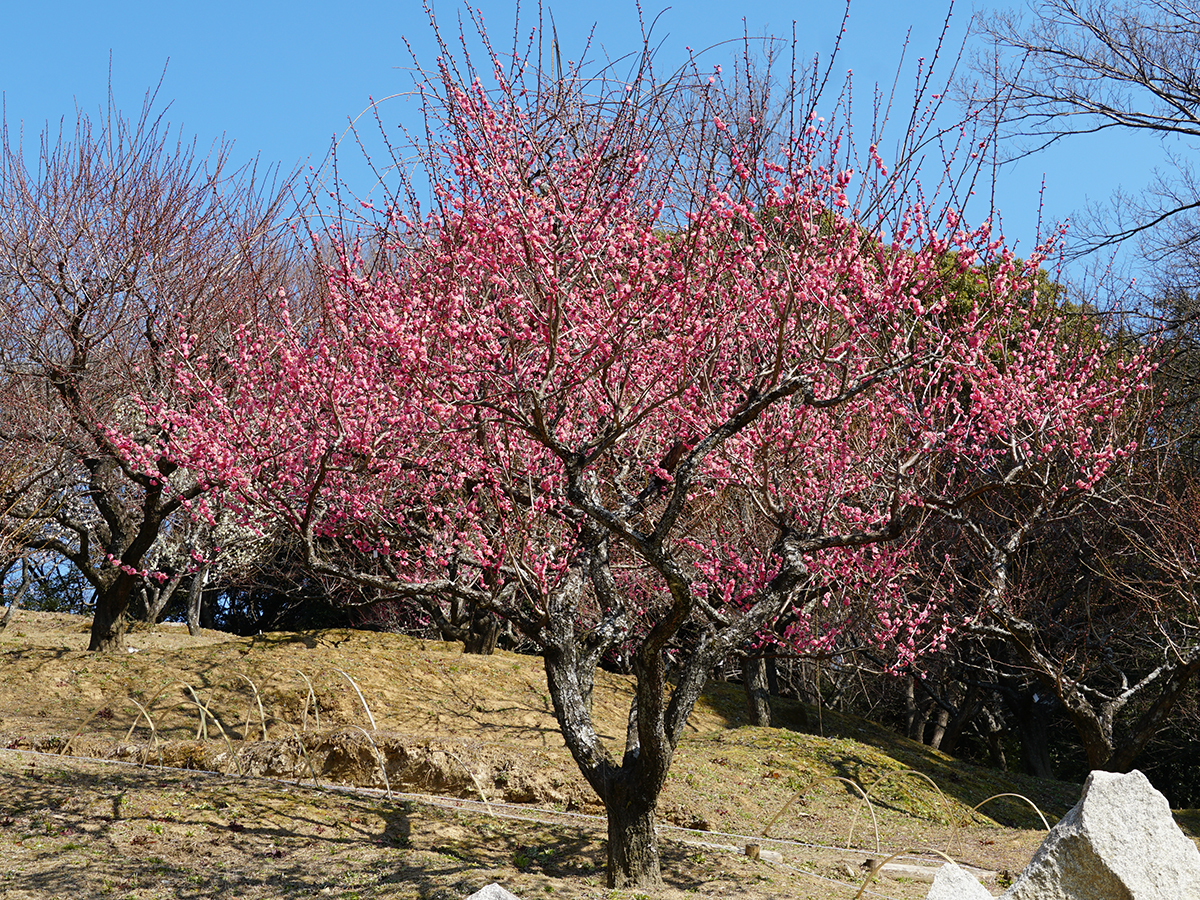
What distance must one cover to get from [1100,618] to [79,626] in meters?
18.8

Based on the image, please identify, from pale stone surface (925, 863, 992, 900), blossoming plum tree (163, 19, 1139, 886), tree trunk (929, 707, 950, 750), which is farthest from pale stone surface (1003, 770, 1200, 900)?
tree trunk (929, 707, 950, 750)

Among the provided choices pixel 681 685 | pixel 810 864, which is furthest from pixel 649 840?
pixel 810 864

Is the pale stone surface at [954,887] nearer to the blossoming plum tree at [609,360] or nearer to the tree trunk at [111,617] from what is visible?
the blossoming plum tree at [609,360]

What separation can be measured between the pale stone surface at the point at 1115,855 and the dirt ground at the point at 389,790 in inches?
43.4

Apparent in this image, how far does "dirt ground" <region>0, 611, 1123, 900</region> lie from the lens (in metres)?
6.04

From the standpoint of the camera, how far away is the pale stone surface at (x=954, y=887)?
3.80m

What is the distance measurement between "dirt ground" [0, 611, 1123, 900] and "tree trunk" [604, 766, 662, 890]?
17 centimetres

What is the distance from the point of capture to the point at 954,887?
384 centimetres

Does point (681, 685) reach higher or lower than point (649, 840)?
higher

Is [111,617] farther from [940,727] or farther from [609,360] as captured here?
[940,727]

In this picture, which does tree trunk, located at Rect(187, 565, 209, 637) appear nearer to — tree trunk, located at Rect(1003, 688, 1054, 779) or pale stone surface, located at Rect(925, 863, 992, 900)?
tree trunk, located at Rect(1003, 688, 1054, 779)

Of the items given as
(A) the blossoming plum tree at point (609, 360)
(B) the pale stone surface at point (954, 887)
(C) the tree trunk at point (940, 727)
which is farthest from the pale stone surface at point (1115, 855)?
(C) the tree trunk at point (940, 727)

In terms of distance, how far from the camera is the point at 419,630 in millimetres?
20328

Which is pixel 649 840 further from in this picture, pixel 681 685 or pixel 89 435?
pixel 89 435
